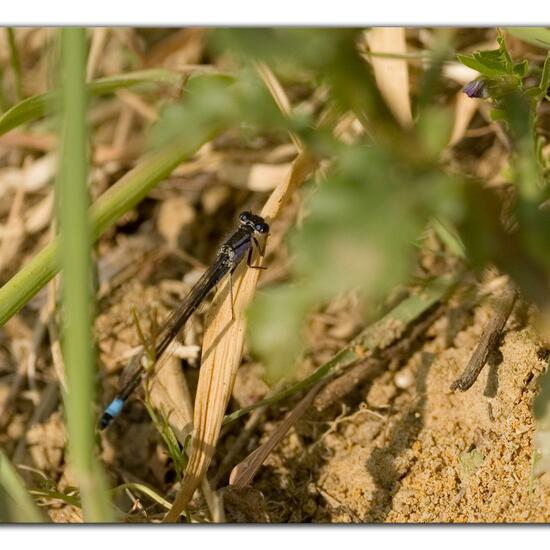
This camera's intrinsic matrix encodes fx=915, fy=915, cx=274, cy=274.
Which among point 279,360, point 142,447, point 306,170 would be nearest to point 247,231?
point 306,170

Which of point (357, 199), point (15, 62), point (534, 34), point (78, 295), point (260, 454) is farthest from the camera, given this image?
point (15, 62)

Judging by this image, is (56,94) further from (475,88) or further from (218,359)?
(475,88)

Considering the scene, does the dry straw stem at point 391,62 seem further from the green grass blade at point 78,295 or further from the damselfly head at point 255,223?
the green grass blade at point 78,295

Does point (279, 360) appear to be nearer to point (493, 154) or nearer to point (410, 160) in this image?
point (410, 160)

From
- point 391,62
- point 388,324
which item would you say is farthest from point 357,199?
point 391,62

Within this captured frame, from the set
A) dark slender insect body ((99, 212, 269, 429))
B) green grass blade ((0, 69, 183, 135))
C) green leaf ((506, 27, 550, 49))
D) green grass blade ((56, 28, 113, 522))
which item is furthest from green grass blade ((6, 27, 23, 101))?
green leaf ((506, 27, 550, 49))

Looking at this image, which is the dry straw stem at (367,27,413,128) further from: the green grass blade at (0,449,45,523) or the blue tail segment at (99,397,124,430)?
the green grass blade at (0,449,45,523)
